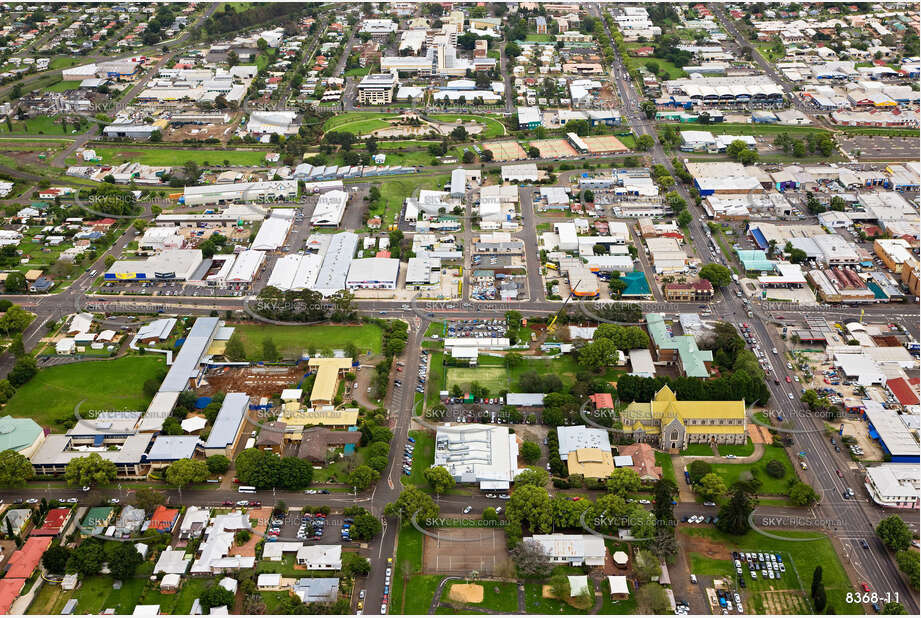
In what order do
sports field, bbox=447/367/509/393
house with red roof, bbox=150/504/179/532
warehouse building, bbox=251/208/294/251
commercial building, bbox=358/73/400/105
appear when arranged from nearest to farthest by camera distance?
house with red roof, bbox=150/504/179/532 → sports field, bbox=447/367/509/393 → warehouse building, bbox=251/208/294/251 → commercial building, bbox=358/73/400/105

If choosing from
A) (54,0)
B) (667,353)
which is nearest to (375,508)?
(667,353)

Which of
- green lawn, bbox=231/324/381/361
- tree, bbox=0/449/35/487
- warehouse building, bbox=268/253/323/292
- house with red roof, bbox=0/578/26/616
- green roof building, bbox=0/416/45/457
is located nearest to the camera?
house with red roof, bbox=0/578/26/616

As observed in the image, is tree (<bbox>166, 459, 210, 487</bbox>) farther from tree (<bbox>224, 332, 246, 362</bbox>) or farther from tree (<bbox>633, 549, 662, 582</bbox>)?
tree (<bbox>633, 549, 662, 582</bbox>)

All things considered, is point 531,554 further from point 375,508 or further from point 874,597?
point 874,597

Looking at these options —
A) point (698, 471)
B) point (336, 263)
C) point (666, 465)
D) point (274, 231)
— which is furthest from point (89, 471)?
point (698, 471)

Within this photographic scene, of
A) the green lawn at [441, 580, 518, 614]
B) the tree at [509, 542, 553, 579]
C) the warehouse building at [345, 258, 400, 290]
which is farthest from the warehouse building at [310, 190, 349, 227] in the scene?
the green lawn at [441, 580, 518, 614]

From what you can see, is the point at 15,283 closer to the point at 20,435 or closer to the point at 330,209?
the point at 20,435
